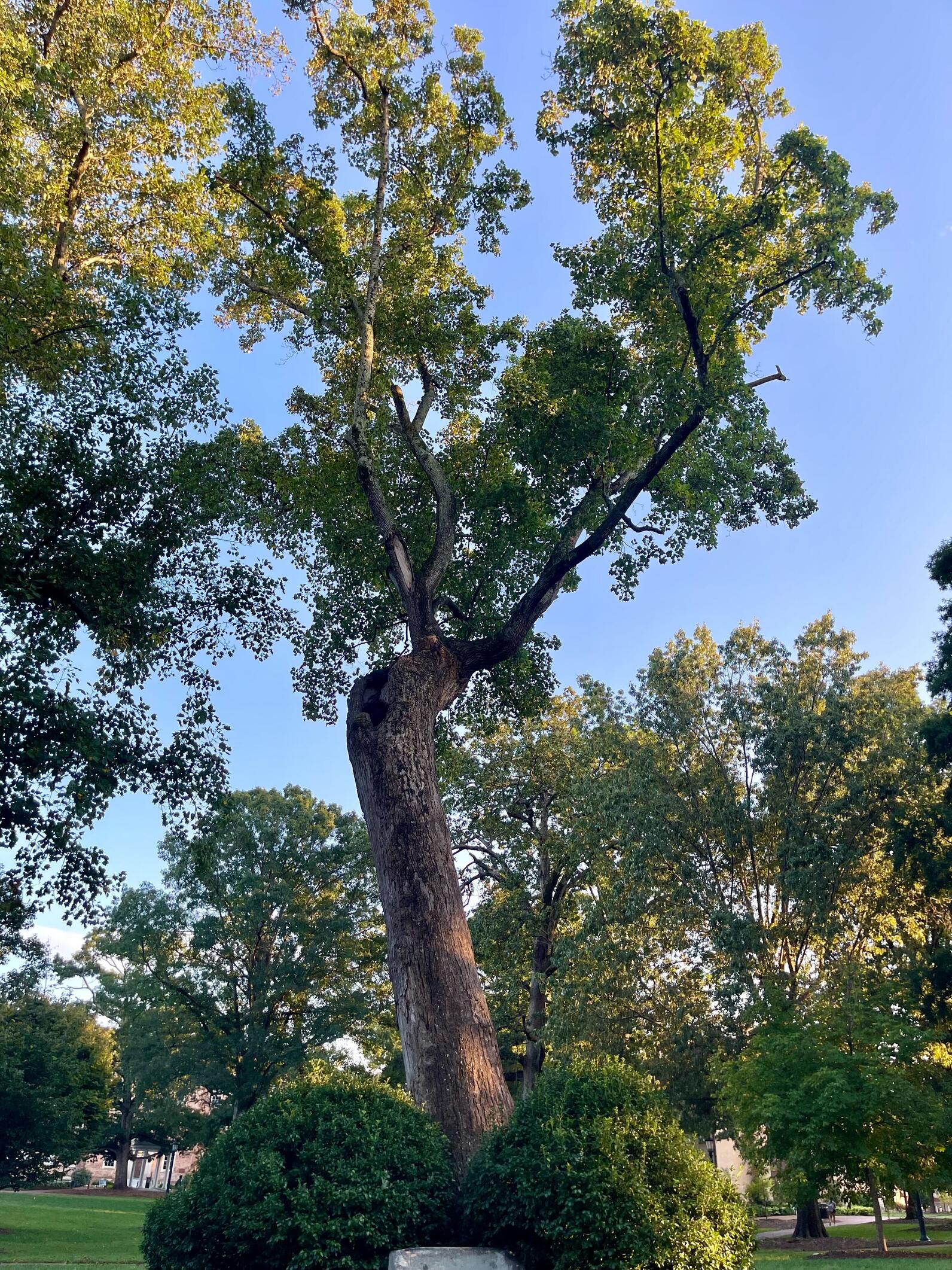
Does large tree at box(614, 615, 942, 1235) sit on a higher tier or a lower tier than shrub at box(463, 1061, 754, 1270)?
higher

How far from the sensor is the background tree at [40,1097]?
1209 inches

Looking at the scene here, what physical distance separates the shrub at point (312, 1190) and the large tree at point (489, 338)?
254 cm

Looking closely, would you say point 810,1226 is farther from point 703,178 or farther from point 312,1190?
point 703,178

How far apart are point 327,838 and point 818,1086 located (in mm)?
24832

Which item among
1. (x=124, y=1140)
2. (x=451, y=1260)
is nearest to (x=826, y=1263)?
(x=451, y=1260)

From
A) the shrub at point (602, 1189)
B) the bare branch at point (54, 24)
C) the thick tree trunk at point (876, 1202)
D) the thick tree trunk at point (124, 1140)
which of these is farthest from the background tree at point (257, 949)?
the thick tree trunk at point (124, 1140)

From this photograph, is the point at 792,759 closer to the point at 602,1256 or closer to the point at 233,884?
the point at 602,1256

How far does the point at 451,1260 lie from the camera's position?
6258mm

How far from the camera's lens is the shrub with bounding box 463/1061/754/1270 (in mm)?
6160

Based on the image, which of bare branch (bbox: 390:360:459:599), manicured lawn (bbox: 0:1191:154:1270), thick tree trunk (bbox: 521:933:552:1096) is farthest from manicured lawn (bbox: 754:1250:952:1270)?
bare branch (bbox: 390:360:459:599)

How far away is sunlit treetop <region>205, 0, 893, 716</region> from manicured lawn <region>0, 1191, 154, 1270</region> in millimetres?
10643

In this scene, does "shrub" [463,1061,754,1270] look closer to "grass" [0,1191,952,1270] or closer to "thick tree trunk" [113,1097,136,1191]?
"grass" [0,1191,952,1270]

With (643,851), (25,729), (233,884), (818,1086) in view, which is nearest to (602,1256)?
(25,729)

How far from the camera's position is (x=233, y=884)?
116ft
